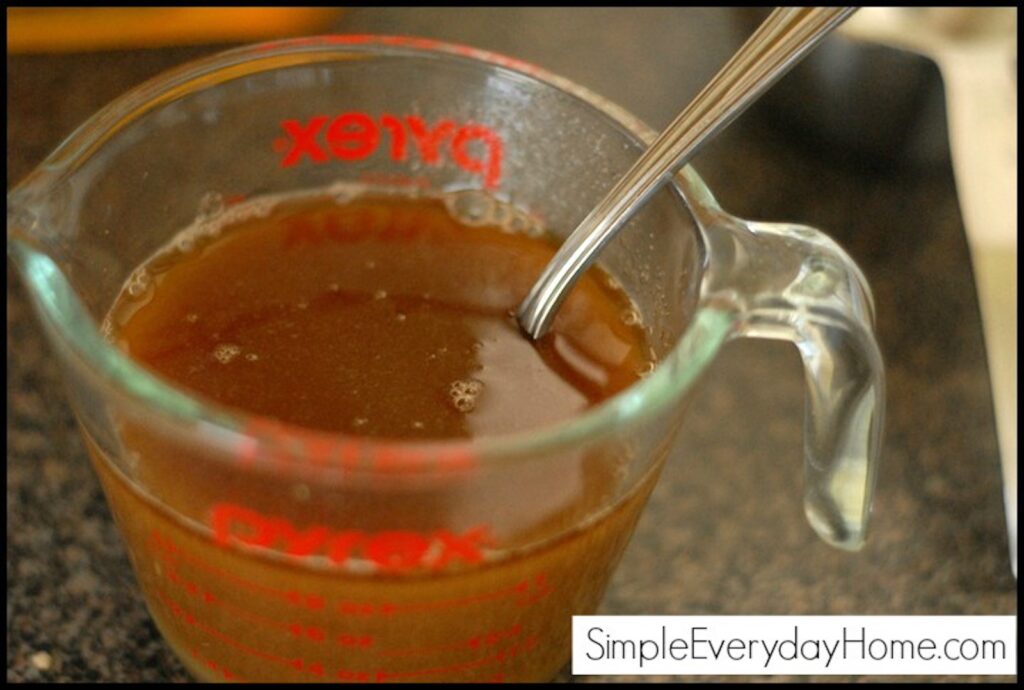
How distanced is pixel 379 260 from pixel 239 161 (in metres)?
0.10

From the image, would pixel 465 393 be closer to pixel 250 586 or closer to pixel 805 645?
pixel 250 586

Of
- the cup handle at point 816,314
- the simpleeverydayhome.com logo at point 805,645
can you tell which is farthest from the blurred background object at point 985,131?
the cup handle at point 816,314

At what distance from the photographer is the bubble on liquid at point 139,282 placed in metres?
0.67

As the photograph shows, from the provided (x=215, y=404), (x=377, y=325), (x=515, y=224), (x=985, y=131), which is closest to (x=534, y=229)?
(x=515, y=224)

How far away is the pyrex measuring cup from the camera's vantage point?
0.51 meters

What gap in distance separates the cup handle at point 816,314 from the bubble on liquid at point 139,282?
29cm

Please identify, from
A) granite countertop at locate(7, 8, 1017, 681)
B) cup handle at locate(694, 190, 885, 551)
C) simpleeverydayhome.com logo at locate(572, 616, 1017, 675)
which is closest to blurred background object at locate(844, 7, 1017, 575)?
granite countertop at locate(7, 8, 1017, 681)

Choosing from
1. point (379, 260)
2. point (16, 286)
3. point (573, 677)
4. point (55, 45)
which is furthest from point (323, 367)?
point (55, 45)

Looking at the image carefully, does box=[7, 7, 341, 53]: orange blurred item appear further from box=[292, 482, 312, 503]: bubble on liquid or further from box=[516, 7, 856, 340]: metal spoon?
box=[292, 482, 312, 503]: bubble on liquid

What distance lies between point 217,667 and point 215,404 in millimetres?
158

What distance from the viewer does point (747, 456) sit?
33.2 inches

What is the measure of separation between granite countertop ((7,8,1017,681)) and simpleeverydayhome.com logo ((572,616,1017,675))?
10 millimetres

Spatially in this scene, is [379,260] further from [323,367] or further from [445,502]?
[445,502]

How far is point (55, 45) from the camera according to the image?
103cm
